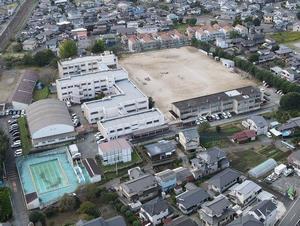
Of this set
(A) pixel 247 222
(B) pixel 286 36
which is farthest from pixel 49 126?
(B) pixel 286 36

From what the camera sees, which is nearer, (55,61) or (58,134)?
(58,134)

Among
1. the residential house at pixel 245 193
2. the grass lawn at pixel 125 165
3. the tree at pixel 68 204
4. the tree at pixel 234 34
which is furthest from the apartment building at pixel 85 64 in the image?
the residential house at pixel 245 193

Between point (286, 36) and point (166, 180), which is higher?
point (166, 180)

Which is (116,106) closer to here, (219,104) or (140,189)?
(219,104)

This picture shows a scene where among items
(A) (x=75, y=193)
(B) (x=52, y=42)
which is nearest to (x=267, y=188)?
(A) (x=75, y=193)

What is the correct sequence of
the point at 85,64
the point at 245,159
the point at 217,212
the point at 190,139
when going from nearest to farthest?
the point at 217,212
the point at 245,159
the point at 190,139
the point at 85,64

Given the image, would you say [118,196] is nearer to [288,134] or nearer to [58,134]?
[58,134]

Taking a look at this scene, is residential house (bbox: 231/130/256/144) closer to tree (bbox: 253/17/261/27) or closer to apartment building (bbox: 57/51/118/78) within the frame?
apartment building (bbox: 57/51/118/78)
